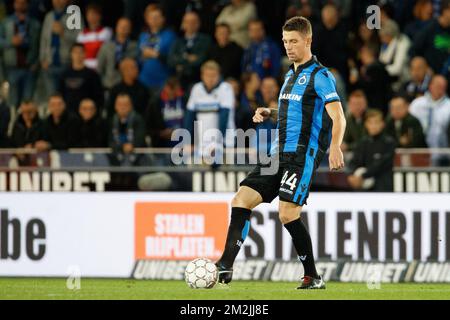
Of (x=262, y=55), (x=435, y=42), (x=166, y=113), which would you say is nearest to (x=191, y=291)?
(x=166, y=113)

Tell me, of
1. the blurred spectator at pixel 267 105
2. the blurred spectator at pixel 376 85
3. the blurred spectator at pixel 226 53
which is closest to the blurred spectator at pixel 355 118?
the blurred spectator at pixel 376 85

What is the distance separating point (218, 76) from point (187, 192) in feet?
8.47

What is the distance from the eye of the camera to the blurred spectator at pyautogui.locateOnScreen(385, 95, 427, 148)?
15000mm

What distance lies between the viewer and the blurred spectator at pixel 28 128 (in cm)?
1584

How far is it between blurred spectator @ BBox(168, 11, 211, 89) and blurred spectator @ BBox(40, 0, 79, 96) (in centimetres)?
180

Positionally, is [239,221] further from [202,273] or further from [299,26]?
[299,26]

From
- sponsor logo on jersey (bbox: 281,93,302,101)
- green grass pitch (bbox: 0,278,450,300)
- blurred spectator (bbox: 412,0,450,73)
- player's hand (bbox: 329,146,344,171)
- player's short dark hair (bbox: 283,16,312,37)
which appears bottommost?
green grass pitch (bbox: 0,278,450,300)

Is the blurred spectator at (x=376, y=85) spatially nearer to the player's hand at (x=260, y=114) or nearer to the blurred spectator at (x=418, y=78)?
the blurred spectator at (x=418, y=78)

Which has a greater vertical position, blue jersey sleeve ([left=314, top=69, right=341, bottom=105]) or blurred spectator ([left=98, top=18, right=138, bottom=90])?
blurred spectator ([left=98, top=18, right=138, bottom=90])

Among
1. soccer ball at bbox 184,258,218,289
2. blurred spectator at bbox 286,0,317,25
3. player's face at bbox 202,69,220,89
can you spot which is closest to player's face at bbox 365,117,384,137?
player's face at bbox 202,69,220,89

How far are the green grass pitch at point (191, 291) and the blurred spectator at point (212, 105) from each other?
3145mm

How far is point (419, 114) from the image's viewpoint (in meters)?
15.6

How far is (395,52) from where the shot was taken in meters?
16.6

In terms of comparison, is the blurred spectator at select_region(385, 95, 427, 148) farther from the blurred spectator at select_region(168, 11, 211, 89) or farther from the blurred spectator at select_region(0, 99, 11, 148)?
the blurred spectator at select_region(0, 99, 11, 148)
